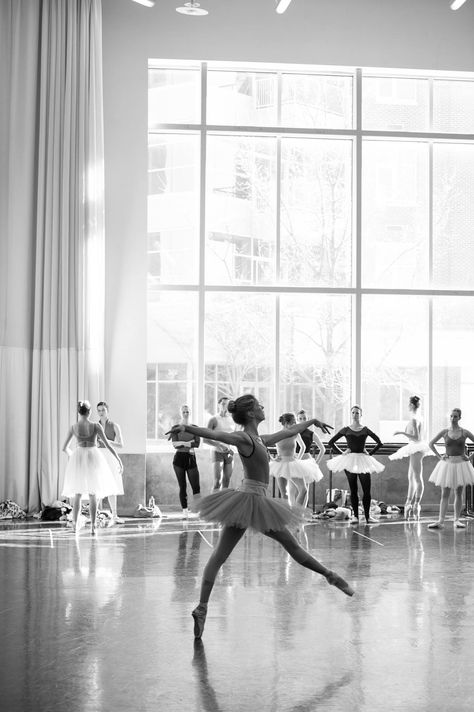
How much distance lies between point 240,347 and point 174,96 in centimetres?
392

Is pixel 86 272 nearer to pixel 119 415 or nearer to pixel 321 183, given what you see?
pixel 119 415

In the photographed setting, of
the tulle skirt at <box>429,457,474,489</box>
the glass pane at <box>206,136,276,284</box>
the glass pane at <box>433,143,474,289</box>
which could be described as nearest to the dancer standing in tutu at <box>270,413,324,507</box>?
the tulle skirt at <box>429,457,474,489</box>

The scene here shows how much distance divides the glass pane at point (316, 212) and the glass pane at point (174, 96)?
1.53m

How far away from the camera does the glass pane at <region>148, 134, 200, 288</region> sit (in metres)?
14.0

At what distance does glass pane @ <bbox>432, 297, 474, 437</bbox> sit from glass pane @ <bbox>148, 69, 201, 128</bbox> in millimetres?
4750

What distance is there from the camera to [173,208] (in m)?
14.1

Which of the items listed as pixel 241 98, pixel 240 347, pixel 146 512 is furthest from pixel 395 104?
pixel 146 512

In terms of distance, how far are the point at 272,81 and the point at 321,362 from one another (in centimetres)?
436

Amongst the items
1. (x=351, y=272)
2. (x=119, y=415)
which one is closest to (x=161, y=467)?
(x=119, y=415)

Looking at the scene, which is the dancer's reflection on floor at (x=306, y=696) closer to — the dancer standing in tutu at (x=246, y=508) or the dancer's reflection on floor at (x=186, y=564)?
the dancer standing in tutu at (x=246, y=508)

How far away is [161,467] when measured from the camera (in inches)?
533

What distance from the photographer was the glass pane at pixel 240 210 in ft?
46.5

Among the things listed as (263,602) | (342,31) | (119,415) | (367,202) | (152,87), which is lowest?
(263,602)

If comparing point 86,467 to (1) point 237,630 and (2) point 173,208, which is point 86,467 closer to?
(1) point 237,630
